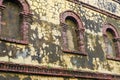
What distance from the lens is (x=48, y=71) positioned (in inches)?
409

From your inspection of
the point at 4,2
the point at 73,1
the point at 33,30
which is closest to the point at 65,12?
the point at 73,1

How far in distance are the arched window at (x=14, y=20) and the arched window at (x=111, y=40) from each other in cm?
499

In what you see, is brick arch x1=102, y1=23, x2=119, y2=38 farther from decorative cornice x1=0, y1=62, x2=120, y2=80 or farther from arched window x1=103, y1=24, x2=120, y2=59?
decorative cornice x1=0, y1=62, x2=120, y2=80

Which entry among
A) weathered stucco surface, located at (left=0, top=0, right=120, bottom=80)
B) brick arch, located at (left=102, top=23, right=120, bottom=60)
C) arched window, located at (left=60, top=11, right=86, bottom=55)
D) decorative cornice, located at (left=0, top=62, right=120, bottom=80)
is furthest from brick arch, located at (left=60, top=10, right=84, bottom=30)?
decorative cornice, located at (left=0, top=62, right=120, bottom=80)

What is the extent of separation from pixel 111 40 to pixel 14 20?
19.8 ft

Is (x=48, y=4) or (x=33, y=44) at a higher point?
(x=48, y=4)

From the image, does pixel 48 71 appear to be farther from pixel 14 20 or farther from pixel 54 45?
pixel 14 20

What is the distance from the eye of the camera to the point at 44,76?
1028 centimetres

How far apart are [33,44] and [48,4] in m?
2.12

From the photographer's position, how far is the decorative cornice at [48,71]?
9312 mm

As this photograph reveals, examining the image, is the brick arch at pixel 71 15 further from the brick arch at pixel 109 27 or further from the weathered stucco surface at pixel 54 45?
the brick arch at pixel 109 27

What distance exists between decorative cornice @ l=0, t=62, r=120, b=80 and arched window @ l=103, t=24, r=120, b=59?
154cm

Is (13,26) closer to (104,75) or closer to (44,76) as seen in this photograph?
(44,76)

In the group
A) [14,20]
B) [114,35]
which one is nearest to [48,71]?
[14,20]
